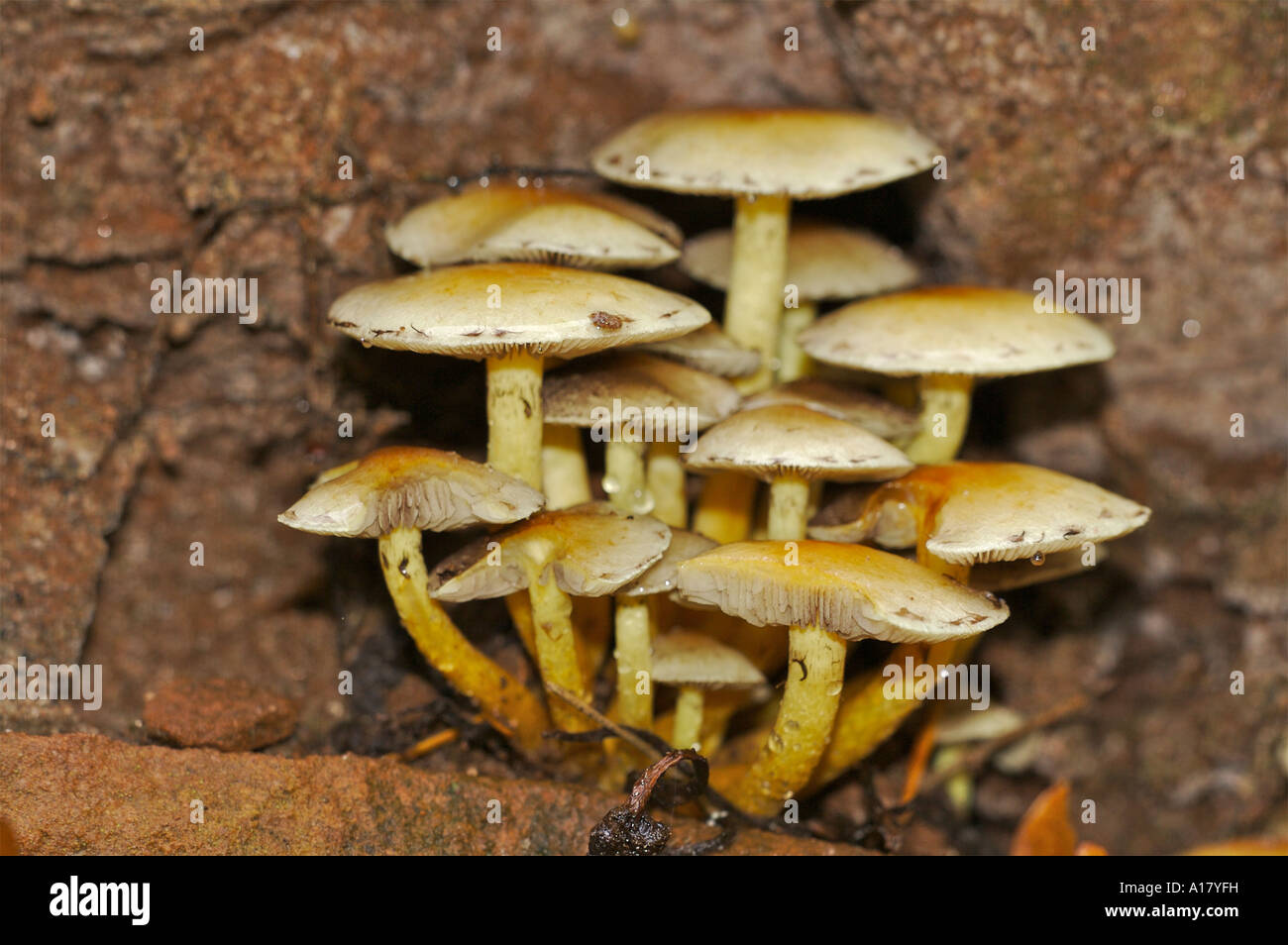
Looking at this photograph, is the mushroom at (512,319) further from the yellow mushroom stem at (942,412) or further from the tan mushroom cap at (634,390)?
the yellow mushroom stem at (942,412)

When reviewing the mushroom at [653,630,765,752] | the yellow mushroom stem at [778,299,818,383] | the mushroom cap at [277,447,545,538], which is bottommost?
the mushroom at [653,630,765,752]

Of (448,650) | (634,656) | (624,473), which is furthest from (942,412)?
(448,650)

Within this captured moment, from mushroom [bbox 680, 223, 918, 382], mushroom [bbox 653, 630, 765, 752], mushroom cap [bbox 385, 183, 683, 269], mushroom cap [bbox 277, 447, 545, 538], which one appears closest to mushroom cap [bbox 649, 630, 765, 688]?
mushroom [bbox 653, 630, 765, 752]

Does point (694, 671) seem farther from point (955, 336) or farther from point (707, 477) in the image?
point (955, 336)

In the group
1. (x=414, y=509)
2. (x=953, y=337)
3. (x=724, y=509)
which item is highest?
(x=953, y=337)

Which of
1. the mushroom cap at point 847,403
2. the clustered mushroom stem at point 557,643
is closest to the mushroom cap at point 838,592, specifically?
the clustered mushroom stem at point 557,643

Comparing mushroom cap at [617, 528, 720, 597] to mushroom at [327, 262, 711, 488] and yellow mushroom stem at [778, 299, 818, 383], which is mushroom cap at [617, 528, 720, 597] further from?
yellow mushroom stem at [778, 299, 818, 383]
